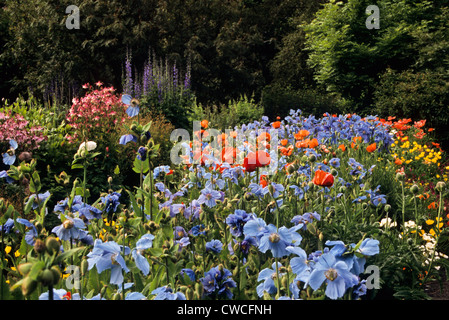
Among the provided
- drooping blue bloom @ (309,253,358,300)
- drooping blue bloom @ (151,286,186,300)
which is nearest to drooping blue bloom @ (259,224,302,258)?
drooping blue bloom @ (309,253,358,300)

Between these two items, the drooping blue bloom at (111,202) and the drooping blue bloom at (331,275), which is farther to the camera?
the drooping blue bloom at (111,202)

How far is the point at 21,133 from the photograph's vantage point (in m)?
4.18

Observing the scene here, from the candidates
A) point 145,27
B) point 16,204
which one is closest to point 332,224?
point 16,204

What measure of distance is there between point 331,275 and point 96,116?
180 inches

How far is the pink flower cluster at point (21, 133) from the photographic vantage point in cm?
412

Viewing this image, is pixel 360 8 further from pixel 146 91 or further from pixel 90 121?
pixel 90 121

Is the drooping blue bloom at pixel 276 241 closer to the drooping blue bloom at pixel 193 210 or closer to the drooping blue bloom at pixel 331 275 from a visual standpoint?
the drooping blue bloom at pixel 331 275

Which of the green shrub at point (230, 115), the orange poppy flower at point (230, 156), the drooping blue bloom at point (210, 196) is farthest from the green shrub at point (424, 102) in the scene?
the drooping blue bloom at point (210, 196)

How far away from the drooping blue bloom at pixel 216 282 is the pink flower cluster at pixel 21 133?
344 cm

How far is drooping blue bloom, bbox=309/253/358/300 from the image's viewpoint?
0.98 meters

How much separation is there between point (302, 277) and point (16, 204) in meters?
2.90

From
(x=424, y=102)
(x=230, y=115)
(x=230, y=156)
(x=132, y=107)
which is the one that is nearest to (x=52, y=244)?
(x=132, y=107)

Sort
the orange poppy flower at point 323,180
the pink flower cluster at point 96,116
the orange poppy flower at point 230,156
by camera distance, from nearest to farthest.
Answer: the orange poppy flower at point 323,180 → the orange poppy flower at point 230,156 → the pink flower cluster at point 96,116
